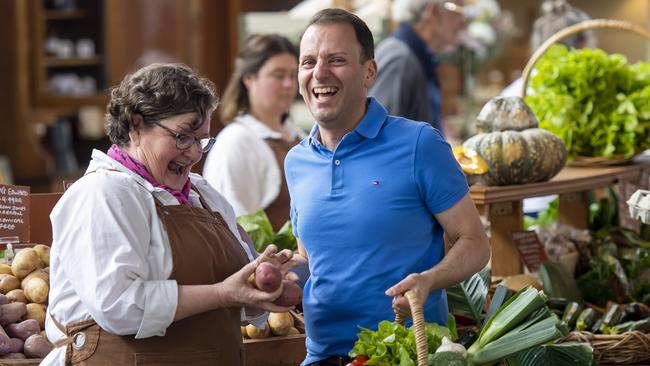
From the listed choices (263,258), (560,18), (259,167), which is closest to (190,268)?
(263,258)

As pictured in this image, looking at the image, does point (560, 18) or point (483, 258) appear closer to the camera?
point (483, 258)

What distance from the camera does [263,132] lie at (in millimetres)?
4102

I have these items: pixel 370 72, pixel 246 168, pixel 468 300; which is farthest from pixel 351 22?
pixel 246 168

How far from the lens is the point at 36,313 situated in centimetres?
281

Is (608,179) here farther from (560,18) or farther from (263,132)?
(560,18)

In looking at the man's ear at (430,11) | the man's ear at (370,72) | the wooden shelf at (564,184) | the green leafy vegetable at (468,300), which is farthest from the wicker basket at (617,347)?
the man's ear at (430,11)

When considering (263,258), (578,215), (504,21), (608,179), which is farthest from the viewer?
(504,21)

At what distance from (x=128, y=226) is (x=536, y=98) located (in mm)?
2271

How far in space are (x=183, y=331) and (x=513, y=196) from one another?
4.25ft

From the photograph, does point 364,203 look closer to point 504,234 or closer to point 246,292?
point 246,292

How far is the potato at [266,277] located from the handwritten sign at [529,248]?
1338 millimetres

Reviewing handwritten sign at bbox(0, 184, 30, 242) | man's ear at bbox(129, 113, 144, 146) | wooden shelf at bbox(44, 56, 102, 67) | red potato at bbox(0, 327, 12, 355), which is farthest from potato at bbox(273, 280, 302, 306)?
wooden shelf at bbox(44, 56, 102, 67)

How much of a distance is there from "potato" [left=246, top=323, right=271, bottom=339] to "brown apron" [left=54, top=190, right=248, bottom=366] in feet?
1.57

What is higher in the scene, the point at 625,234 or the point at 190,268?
the point at 190,268
